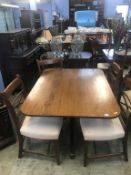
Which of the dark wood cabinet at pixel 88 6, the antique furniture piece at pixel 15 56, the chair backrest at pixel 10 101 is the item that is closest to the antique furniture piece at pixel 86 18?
the dark wood cabinet at pixel 88 6

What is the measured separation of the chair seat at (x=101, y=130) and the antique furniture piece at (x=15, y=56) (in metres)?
1.85

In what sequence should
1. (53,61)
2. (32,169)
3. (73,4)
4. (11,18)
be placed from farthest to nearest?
(73,4)
(11,18)
(53,61)
(32,169)

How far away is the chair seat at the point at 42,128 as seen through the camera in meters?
1.67

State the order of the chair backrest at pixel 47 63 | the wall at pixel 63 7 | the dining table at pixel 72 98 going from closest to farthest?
the dining table at pixel 72 98
the chair backrest at pixel 47 63
the wall at pixel 63 7

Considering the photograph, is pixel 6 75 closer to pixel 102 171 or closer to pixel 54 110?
pixel 54 110

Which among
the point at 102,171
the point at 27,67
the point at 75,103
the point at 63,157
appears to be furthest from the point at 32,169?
the point at 27,67

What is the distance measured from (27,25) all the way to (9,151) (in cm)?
294

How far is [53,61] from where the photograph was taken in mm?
2717

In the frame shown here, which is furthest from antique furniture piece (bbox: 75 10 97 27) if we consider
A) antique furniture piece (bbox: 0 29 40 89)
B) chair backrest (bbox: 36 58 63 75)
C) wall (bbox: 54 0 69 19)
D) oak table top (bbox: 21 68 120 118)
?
oak table top (bbox: 21 68 120 118)

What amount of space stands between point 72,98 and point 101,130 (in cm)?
40

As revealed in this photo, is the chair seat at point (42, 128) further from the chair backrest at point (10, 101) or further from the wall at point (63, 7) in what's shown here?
the wall at point (63, 7)

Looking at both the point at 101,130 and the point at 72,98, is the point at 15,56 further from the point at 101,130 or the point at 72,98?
the point at 101,130

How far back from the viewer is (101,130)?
1665 millimetres

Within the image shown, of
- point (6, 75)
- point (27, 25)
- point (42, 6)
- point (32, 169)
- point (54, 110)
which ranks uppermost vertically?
point (42, 6)
